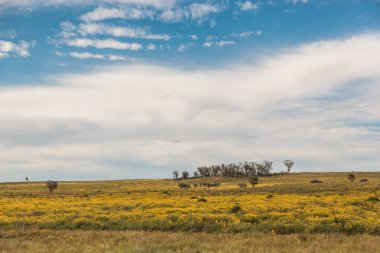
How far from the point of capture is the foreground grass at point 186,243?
16.9 m

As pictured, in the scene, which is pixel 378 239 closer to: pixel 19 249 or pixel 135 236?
pixel 135 236

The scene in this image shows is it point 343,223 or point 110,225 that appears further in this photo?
point 110,225

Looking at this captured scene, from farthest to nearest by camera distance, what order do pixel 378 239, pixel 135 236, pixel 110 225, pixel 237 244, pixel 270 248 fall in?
pixel 110 225, pixel 135 236, pixel 378 239, pixel 237 244, pixel 270 248

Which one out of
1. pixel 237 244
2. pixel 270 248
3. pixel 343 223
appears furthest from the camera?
pixel 343 223

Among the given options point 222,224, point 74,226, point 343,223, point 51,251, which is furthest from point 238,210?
point 51,251

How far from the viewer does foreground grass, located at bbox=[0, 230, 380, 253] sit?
16.9 metres

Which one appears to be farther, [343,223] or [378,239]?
[343,223]

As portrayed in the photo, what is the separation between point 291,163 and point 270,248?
181 metres

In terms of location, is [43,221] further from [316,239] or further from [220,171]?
[220,171]

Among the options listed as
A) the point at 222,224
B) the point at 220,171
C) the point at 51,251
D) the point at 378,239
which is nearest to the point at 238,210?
the point at 222,224

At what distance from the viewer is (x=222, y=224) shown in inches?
993

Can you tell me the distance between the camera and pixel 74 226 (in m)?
27.6

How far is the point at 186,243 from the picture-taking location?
61.1ft

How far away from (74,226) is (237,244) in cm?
1378
